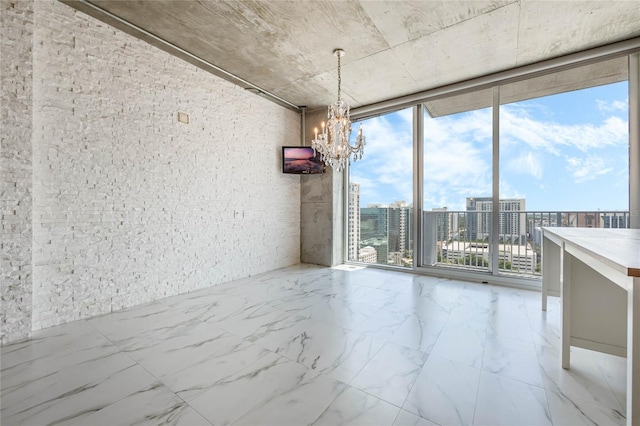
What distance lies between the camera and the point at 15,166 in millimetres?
2217

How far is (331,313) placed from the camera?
112 inches

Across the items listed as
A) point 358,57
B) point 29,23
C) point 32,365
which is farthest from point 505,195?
point 29,23

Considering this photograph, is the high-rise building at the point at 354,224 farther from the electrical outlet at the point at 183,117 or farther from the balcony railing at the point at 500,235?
the electrical outlet at the point at 183,117

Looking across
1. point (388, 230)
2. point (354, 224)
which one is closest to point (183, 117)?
point (354, 224)

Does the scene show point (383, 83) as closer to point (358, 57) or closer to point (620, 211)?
point (358, 57)

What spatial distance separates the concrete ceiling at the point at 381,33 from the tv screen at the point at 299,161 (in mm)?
1351

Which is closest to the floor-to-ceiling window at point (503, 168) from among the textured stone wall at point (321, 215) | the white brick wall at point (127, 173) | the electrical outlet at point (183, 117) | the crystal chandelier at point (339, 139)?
the textured stone wall at point (321, 215)

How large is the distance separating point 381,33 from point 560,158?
3.17 m

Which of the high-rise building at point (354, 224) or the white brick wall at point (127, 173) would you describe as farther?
the high-rise building at point (354, 224)

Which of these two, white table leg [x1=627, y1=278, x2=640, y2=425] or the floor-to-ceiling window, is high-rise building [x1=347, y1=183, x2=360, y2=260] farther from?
white table leg [x1=627, y1=278, x2=640, y2=425]

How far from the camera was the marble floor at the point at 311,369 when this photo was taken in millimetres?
1432

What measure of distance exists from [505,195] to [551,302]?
164 cm

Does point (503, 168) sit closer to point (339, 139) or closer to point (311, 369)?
point (339, 139)

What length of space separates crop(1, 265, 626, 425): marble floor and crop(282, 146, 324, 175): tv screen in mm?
2840
